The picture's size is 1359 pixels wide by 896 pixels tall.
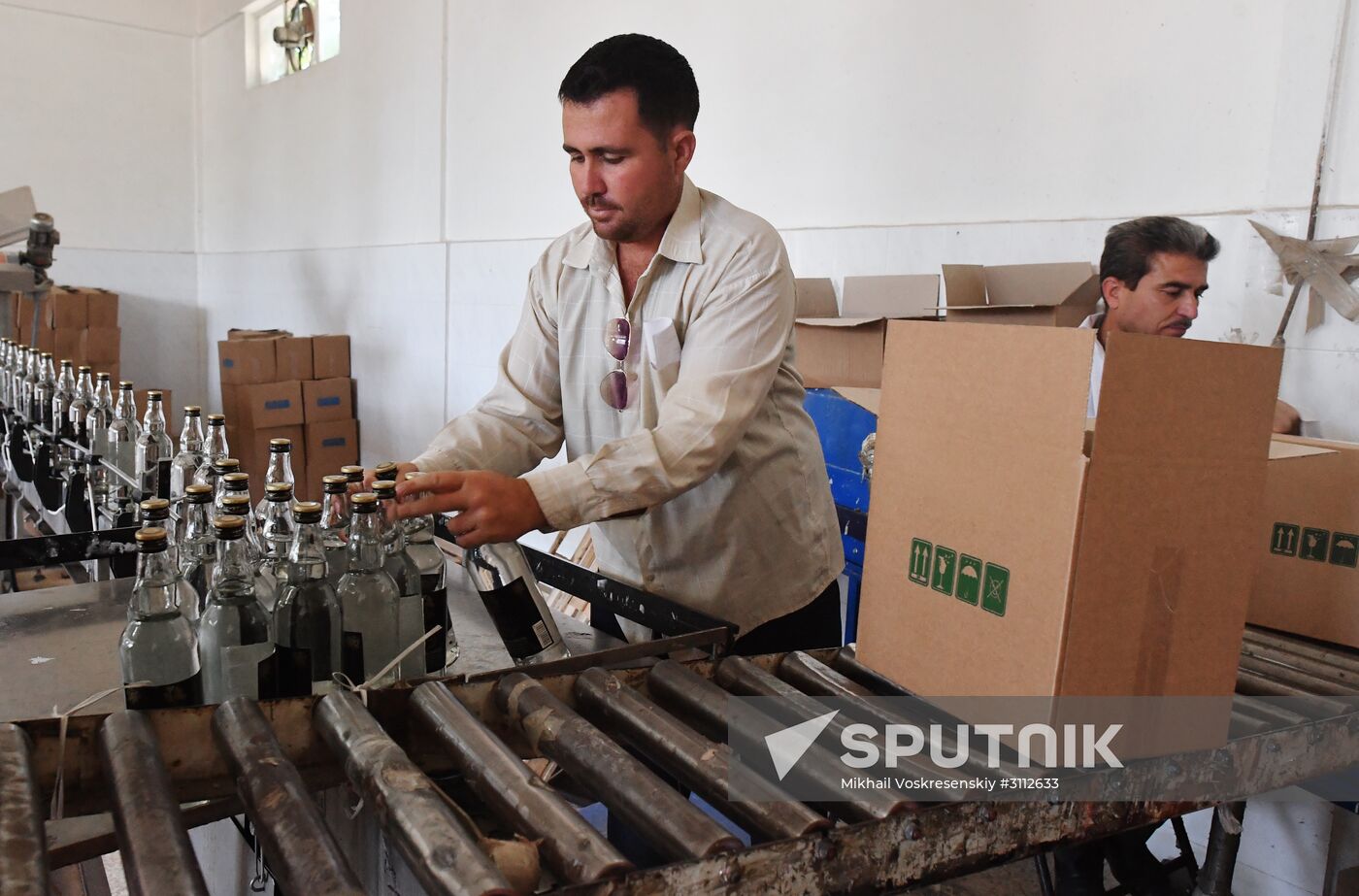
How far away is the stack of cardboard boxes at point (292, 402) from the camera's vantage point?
208 inches

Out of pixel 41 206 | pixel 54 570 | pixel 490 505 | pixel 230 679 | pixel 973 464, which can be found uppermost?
pixel 41 206

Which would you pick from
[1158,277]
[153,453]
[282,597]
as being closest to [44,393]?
[153,453]

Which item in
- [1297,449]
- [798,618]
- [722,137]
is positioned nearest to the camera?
[1297,449]

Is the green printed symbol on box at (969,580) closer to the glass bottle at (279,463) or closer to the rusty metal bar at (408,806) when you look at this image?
the rusty metal bar at (408,806)

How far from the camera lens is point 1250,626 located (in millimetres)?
1546

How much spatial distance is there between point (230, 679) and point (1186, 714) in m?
1.00

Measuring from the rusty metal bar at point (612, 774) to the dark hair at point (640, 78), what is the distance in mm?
929

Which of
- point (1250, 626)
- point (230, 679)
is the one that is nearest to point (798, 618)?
point (1250, 626)

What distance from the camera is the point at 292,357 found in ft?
18.2

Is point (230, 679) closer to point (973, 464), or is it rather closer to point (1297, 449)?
point (973, 464)

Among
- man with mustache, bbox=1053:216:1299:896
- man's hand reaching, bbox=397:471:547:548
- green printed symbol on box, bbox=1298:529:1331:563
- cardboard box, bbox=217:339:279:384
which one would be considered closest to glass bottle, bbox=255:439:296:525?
man's hand reaching, bbox=397:471:547:548

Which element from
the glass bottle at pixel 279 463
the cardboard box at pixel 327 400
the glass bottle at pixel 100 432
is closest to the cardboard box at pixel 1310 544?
the glass bottle at pixel 279 463

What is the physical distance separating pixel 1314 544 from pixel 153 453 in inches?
89.1

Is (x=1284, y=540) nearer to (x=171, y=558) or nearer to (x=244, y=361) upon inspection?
(x=171, y=558)
